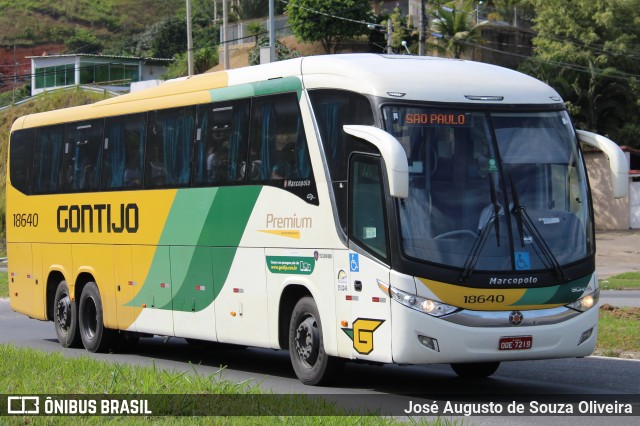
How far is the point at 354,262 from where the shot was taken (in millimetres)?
12641

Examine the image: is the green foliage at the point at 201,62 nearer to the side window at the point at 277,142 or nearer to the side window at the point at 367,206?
the side window at the point at 277,142

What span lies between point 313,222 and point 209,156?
2.82 m

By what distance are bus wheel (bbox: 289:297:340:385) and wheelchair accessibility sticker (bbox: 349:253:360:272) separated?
0.88m

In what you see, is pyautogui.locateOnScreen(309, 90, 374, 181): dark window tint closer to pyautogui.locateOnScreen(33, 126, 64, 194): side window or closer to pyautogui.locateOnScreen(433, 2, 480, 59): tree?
pyautogui.locateOnScreen(33, 126, 64, 194): side window

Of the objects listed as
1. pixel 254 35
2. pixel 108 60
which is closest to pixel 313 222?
pixel 254 35

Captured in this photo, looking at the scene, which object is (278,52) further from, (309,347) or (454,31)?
(309,347)

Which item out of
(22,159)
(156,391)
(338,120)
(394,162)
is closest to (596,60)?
(22,159)

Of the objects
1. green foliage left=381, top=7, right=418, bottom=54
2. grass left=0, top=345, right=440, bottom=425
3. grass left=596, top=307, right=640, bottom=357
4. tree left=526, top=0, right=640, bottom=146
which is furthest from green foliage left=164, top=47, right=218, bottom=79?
grass left=0, top=345, right=440, bottom=425

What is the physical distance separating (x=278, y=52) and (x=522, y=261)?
6241 cm

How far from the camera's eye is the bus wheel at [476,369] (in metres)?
14.2

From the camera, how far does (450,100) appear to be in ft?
41.4

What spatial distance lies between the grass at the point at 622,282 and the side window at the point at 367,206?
1804 cm

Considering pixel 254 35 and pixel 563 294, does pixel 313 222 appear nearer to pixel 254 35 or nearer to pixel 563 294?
pixel 563 294

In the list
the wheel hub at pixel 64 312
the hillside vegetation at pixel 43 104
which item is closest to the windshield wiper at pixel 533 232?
the wheel hub at pixel 64 312
